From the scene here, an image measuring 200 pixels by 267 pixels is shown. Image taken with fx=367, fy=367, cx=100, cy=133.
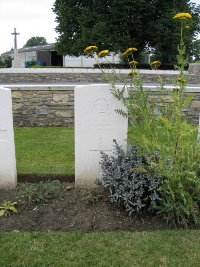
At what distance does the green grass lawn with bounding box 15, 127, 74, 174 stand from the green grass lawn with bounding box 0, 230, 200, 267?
175 cm

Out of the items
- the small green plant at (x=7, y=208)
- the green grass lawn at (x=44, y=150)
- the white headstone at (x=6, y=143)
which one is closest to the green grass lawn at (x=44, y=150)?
the green grass lawn at (x=44, y=150)

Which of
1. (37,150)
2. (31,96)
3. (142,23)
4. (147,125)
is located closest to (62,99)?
(31,96)

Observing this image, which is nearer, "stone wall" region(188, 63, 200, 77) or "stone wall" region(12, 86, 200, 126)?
"stone wall" region(12, 86, 200, 126)

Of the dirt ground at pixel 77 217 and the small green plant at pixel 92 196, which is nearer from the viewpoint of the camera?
the dirt ground at pixel 77 217

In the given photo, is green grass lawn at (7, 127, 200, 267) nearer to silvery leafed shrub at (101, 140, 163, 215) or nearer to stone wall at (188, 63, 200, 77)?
silvery leafed shrub at (101, 140, 163, 215)

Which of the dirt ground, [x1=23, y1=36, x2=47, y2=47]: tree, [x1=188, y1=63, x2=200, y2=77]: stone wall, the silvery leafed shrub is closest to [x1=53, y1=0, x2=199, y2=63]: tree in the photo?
[x1=188, y1=63, x2=200, y2=77]: stone wall

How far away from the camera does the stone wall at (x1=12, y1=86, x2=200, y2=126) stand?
728cm

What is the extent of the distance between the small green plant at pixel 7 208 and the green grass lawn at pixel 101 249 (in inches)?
16.0

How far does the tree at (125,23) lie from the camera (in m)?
20.5

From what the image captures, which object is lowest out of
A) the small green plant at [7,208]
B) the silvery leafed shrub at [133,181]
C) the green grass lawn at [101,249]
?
the green grass lawn at [101,249]

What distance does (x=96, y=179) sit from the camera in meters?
4.14

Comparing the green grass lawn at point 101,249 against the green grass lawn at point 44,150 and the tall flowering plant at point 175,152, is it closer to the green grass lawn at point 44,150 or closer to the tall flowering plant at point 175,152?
the tall flowering plant at point 175,152

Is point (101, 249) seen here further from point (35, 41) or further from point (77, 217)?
point (35, 41)

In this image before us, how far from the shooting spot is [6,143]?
418 centimetres
